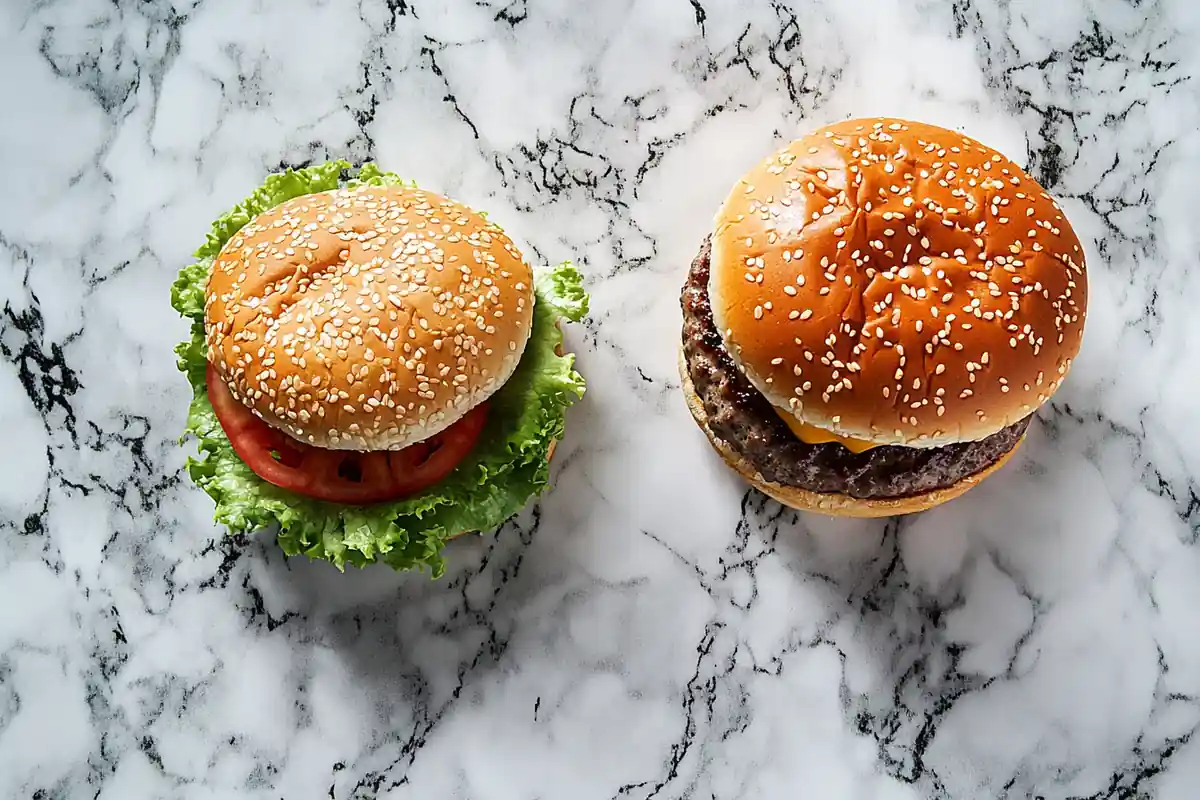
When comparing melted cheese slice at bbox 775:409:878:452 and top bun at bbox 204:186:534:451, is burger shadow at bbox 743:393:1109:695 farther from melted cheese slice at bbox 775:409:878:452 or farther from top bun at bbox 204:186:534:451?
top bun at bbox 204:186:534:451

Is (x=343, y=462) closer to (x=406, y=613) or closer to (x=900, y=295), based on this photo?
(x=406, y=613)

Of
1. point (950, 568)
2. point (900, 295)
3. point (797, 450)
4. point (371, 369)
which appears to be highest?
point (900, 295)

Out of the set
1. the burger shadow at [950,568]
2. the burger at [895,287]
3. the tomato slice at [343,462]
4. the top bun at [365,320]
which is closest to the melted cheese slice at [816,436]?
the burger at [895,287]

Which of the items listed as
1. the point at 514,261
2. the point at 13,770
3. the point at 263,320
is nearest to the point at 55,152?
the point at 263,320

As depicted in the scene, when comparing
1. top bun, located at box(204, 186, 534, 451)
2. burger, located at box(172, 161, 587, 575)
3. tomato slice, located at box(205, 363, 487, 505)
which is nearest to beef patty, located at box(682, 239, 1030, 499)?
burger, located at box(172, 161, 587, 575)

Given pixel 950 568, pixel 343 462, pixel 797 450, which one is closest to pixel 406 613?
pixel 343 462

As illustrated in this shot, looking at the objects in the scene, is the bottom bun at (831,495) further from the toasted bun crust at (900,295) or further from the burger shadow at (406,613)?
the burger shadow at (406,613)

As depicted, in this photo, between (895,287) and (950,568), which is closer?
(895,287)
